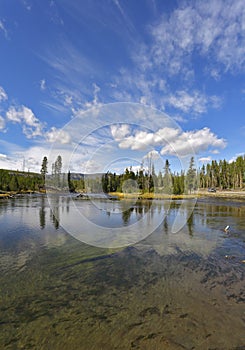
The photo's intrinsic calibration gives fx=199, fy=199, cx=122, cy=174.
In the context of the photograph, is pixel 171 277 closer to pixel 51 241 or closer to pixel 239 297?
pixel 239 297

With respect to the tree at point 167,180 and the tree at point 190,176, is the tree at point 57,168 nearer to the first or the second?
the tree at point 167,180

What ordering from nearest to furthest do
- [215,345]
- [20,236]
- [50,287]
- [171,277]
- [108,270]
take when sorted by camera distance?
[215,345] < [50,287] < [171,277] < [108,270] < [20,236]

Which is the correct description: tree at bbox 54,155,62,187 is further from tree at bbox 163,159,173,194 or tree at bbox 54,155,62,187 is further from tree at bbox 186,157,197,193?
tree at bbox 186,157,197,193

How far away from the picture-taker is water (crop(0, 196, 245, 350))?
5.18 meters

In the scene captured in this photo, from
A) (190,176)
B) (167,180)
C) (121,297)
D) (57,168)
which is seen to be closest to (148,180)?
(167,180)

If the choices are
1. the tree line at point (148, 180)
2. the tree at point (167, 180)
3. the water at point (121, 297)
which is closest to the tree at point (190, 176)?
the tree line at point (148, 180)

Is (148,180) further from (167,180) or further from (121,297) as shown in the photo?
(121,297)

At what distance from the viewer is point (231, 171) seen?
348 feet

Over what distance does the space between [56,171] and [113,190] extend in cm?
4124

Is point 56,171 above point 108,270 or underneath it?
above

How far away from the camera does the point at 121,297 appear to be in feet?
23.2

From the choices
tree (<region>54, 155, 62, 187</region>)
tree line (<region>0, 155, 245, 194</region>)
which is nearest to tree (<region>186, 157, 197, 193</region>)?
tree line (<region>0, 155, 245, 194</region>)

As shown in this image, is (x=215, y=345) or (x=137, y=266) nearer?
(x=215, y=345)

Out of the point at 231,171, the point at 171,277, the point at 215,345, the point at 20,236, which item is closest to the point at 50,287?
the point at 171,277
